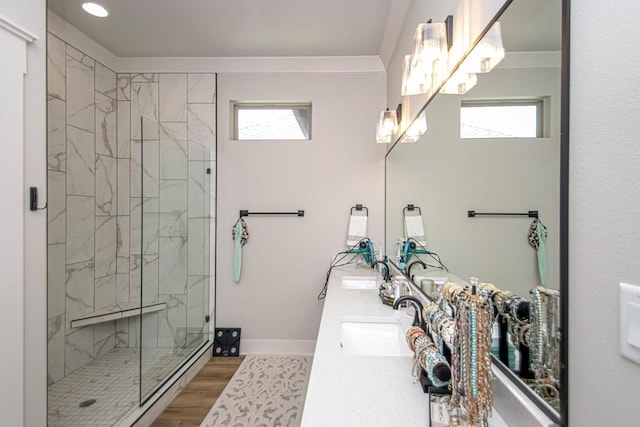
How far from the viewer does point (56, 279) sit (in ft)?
7.48

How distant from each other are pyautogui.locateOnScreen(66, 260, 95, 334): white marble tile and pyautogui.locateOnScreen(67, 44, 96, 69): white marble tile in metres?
1.77

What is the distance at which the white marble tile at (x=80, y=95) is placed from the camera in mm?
2406

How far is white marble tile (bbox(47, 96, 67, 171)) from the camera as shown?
2227mm

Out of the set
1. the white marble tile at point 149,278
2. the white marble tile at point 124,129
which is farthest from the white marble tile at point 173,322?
the white marble tile at point 124,129

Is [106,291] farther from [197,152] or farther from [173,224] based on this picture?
[197,152]

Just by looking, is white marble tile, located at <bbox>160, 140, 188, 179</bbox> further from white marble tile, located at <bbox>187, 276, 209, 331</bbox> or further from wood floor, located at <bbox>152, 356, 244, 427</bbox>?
wood floor, located at <bbox>152, 356, 244, 427</bbox>

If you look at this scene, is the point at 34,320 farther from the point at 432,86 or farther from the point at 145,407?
the point at 432,86

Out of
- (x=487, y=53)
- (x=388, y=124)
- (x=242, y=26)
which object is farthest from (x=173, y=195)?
(x=487, y=53)

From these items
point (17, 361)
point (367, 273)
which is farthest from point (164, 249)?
point (367, 273)

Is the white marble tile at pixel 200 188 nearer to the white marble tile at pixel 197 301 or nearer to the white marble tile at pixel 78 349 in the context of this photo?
the white marble tile at pixel 197 301

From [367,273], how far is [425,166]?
1.20 metres

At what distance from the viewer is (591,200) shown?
0.51 meters

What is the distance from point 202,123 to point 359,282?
218 cm

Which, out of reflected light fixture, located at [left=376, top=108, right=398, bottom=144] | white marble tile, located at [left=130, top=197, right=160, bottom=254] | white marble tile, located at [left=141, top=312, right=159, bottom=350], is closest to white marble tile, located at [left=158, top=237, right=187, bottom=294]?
white marble tile, located at [left=130, top=197, right=160, bottom=254]
